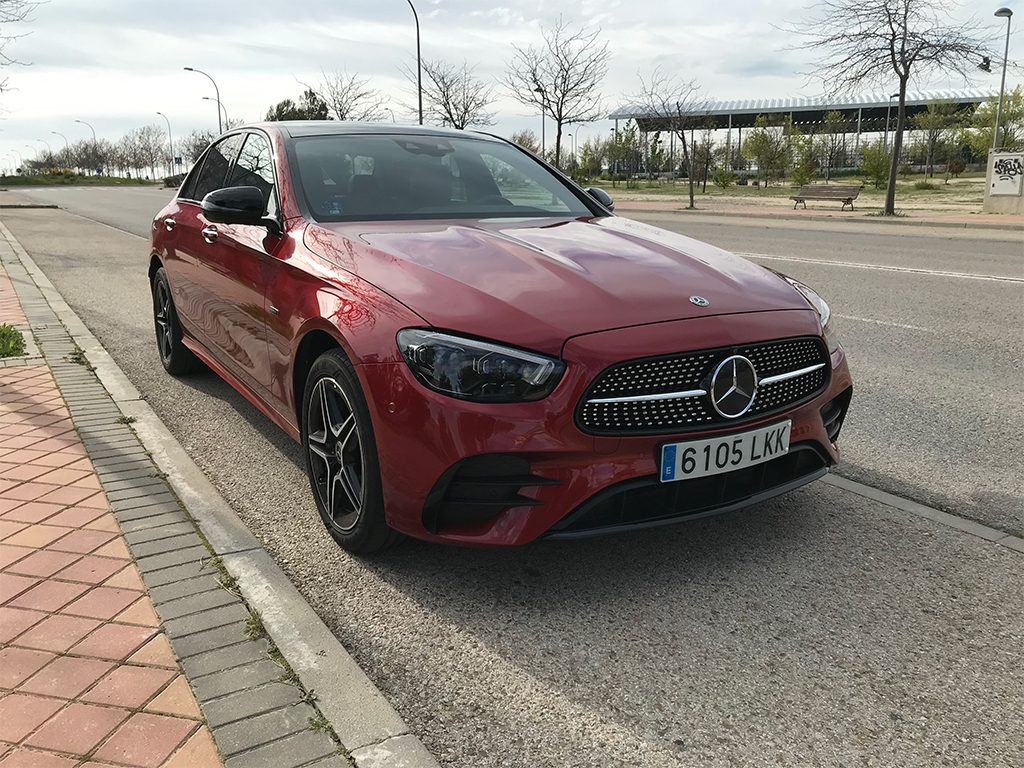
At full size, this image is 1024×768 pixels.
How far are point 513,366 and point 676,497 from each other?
0.68 metres

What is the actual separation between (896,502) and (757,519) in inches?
25.8

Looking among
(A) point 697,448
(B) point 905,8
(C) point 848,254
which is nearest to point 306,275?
(A) point 697,448

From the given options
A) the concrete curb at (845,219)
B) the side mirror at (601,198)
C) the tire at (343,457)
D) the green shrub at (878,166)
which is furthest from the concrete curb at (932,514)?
the green shrub at (878,166)

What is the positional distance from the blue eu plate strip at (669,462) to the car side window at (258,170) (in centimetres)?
206

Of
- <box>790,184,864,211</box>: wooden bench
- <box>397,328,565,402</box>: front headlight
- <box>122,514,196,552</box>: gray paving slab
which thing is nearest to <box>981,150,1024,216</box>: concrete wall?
<box>790,184,864,211</box>: wooden bench

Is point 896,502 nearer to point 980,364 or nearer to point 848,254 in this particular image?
point 980,364

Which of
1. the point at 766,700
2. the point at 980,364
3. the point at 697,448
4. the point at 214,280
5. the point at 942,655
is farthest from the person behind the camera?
the point at 980,364

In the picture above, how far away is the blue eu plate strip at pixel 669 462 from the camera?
2664 millimetres

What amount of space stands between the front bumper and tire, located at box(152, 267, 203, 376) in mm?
3248

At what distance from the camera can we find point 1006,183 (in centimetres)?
2297

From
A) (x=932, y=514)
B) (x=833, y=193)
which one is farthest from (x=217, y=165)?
(x=833, y=193)

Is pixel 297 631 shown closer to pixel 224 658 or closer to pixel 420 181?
pixel 224 658

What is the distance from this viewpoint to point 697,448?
8.86ft

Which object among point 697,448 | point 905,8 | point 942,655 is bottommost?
point 942,655
